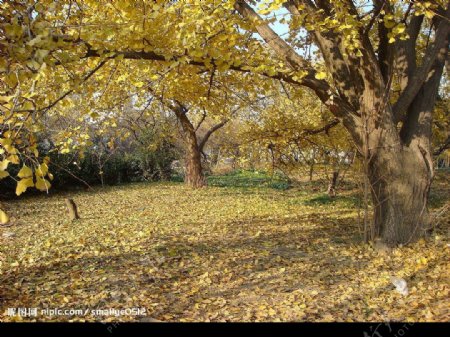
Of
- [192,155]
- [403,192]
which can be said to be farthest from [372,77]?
[192,155]

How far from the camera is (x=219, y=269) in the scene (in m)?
5.23

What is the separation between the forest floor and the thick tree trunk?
260 mm

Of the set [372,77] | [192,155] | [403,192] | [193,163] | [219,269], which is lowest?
[219,269]

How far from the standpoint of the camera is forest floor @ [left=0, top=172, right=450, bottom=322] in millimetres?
3959

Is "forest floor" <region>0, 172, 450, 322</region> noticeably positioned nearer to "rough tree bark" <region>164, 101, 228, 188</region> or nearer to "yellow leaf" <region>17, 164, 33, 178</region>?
"yellow leaf" <region>17, 164, 33, 178</region>

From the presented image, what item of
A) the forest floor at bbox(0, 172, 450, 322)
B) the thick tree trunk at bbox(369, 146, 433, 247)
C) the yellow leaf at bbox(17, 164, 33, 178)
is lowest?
the forest floor at bbox(0, 172, 450, 322)

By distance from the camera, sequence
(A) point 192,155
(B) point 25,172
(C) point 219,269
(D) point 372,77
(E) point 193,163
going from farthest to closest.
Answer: (E) point 193,163 → (A) point 192,155 → (D) point 372,77 → (C) point 219,269 → (B) point 25,172

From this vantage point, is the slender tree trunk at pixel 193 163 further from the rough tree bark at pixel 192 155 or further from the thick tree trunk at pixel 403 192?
the thick tree trunk at pixel 403 192

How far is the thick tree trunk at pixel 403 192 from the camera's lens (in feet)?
19.7

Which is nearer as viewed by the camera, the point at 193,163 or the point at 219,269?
the point at 219,269

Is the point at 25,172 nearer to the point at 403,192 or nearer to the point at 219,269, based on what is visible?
the point at 219,269

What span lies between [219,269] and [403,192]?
2.95m

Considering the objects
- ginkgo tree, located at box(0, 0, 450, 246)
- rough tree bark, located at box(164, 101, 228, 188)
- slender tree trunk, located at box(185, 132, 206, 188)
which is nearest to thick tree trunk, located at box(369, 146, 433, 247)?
ginkgo tree, located at box(0, 0, 450, 246)
